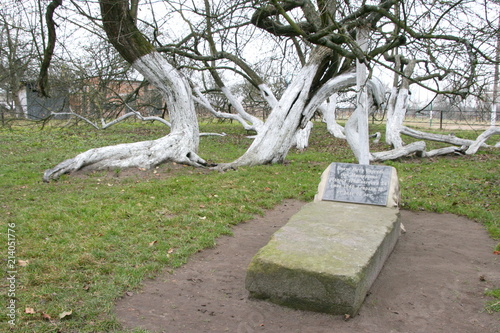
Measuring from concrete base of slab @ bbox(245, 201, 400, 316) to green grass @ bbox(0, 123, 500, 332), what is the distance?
1.12 metres

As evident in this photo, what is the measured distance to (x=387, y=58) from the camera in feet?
44.7

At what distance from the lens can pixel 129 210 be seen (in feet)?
20.7

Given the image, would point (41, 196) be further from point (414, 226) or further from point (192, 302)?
point (414, 226)

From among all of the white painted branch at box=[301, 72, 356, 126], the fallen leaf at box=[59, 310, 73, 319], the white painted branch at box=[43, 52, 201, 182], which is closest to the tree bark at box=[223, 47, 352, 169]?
the white painted branch at box=[301, 72, 356, 126]

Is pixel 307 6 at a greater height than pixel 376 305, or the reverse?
pixel 307 6

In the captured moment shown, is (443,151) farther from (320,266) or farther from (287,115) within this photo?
(320,266)

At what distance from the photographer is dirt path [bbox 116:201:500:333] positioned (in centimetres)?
351

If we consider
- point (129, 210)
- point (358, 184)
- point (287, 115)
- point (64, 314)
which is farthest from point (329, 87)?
point (64, 314)

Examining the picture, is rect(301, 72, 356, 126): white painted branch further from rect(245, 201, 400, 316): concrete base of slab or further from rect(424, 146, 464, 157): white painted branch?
rect(245, 201, 400, 316): concrete base of slab

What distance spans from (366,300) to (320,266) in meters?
0.64

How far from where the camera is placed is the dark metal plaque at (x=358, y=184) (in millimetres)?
6062

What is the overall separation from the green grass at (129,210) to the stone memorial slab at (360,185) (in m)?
1.24

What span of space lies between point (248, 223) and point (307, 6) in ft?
16.6

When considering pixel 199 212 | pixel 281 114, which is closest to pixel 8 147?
pixel 281 114
